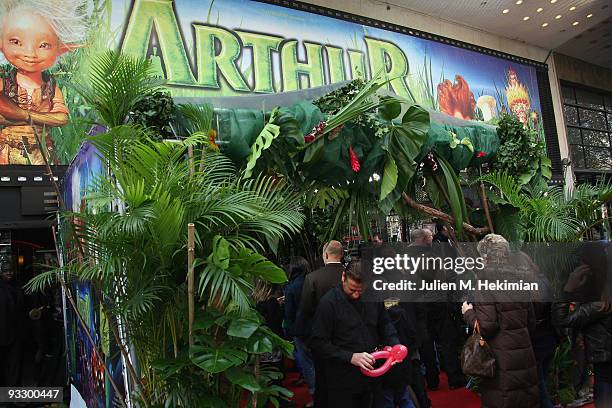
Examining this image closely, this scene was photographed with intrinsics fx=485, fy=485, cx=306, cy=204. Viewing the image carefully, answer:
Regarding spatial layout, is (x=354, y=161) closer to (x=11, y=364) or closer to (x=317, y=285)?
(x=317, y=285)

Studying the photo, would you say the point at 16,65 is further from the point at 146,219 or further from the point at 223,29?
the point at 146,219

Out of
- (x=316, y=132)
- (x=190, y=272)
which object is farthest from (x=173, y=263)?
(x=316, y=132)

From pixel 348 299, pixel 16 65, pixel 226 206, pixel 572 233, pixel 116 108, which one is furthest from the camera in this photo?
pixel 16 65

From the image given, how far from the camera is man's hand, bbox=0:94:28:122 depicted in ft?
21.3

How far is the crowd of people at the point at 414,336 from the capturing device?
9.28 feet

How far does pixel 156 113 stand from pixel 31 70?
5368mm

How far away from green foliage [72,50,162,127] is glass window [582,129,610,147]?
15.7m

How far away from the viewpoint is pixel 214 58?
866 cm

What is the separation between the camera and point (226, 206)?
2209mm

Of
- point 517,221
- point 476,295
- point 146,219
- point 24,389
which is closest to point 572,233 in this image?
point 517,221

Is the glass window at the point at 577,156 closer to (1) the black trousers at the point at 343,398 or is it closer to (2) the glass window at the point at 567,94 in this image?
(2) the glass window at the point at 567,94

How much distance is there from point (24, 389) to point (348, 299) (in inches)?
120

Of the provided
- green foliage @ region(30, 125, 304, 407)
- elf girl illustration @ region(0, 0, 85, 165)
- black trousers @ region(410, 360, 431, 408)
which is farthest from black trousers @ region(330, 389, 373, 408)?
elf girl illustration @ region(0, 0, 85, 165)

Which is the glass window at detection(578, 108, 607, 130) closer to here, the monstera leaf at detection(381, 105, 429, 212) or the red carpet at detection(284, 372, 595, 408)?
the red carpet at detection(284, 372, 595, 408)
